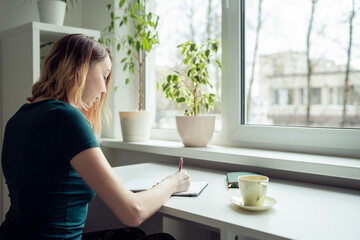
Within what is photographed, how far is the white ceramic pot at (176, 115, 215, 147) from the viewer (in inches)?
63.4

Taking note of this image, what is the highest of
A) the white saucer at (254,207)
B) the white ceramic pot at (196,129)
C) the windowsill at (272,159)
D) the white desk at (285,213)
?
the white ceramic pot at (196,129)

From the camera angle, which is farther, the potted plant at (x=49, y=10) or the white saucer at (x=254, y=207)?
the potted plant at (x=49, y=10)

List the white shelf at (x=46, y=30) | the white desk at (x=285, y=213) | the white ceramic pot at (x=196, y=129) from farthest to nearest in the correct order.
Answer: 1. the white shelf at (x=46, y=30)
2. the white ceramic pot at (x=196, y=129)
3. the white desk at (x=285, y=213)

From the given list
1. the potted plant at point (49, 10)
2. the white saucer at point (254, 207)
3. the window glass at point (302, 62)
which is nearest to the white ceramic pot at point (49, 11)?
the potted plant at point (49, 10)

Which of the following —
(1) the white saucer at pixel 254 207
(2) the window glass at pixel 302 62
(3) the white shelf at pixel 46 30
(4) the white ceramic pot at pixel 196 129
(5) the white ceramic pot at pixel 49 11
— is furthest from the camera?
(5) the white ceramic pot at pixel 49 11

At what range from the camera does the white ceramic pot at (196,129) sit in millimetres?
1610

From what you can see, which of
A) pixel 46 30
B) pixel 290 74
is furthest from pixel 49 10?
pixel 290 74

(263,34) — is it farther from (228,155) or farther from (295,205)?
(295,205)

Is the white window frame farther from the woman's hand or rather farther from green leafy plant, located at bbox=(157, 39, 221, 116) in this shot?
the woman's hand

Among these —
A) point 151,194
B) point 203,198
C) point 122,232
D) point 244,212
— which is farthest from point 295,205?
point 122,232

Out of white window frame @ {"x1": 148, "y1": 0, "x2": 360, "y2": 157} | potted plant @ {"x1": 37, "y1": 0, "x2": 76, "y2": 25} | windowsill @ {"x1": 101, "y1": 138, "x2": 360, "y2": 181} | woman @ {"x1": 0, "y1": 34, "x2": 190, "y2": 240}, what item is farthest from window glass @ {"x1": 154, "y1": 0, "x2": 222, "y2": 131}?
woman @ {"x1": 0, "y1": 34, "x2": 190, "y2": 240}

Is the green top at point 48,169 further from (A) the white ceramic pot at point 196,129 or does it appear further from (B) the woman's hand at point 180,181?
(A) the white ceramic pot at point 196,129

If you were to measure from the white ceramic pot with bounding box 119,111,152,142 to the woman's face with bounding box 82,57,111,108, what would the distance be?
729mm

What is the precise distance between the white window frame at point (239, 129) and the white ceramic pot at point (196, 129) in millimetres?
136
